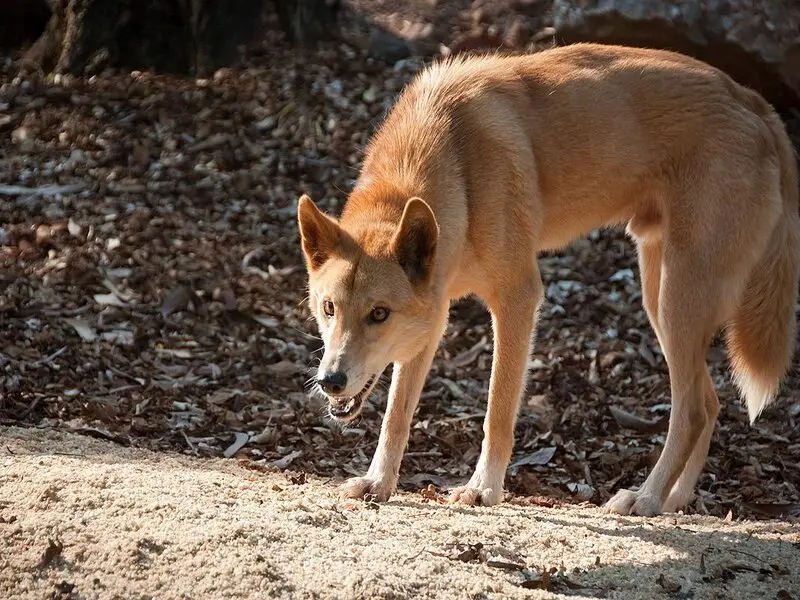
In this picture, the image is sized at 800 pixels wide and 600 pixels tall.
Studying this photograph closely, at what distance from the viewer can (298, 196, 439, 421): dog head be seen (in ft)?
14.9

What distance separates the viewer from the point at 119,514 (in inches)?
153

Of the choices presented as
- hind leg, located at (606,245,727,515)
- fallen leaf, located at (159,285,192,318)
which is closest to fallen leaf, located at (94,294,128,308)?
fallen leaf, located at (159,285,192,318)

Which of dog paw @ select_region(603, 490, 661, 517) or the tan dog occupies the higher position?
the tan dog

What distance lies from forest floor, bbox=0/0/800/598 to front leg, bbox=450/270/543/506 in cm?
26

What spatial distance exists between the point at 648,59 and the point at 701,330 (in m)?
1.46

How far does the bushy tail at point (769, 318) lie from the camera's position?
222 inches

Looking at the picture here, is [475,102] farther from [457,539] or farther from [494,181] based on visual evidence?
[457,539]

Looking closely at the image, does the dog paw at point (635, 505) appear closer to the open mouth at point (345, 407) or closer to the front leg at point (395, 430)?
the front leg at point (395, 430)

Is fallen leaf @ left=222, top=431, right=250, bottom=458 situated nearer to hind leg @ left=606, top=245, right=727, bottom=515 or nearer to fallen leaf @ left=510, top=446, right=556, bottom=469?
fallen leaf @ left=510, top=446, right=556, bottom=469

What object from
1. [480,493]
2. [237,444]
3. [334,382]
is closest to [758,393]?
[480,493]

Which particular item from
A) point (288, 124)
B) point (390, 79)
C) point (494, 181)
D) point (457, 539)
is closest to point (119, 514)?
point (457, 539)

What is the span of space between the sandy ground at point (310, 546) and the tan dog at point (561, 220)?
2.07ft

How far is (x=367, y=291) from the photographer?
463 cm

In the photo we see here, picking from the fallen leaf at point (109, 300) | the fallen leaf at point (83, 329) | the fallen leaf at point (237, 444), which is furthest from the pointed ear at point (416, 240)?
the fallen leaf at point (109, 300)
